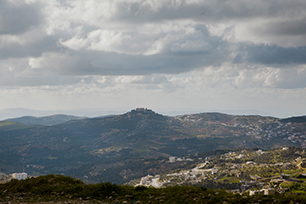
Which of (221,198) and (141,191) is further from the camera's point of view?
(141,191)

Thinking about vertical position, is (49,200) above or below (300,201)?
below

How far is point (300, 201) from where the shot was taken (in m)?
20.4

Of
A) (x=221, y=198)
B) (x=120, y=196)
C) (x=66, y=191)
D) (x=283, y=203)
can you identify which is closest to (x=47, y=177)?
(x=66, y=191)

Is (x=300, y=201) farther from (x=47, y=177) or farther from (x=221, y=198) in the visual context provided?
(x=47, y=177)

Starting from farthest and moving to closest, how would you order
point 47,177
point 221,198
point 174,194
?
point 47,177, point 174,194, point 221,198

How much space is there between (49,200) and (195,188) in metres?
16.9

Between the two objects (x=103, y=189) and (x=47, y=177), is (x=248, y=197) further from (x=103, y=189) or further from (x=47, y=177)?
(x=47, y=177)

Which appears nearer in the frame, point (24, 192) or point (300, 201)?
point (300, 201)

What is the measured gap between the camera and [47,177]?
37094mm

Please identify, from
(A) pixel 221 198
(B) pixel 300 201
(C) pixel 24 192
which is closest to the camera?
(B) pixel 300 201

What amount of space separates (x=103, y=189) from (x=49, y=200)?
20.2ft

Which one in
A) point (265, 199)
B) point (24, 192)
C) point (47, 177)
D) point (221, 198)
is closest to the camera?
point (265, 199)

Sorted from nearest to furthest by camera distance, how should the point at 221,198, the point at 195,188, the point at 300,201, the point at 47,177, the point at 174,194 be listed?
→ 1. the point at 300,201
2. the point at 221,198
3. the point at 174,194
4. the point at 195,188
5. the point at 47,177

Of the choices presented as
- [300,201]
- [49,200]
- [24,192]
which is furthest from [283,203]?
[24,192]
